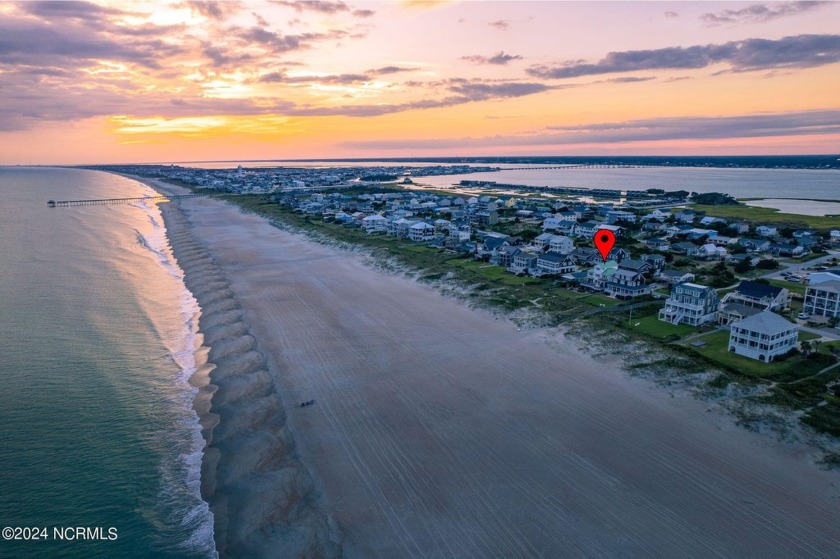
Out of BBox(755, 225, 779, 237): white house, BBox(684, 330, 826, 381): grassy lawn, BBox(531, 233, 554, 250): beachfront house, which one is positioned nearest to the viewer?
BBox(684, 330, 826, 381): grassy lawn

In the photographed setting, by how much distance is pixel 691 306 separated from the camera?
1226 inches

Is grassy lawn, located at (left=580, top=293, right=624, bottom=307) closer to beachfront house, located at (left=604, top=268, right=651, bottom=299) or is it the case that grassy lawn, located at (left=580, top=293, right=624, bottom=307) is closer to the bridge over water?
beachfront house, located at (left=604, top=268, right=651, bottom=299)

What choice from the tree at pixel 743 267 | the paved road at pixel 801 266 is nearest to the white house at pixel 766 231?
the paved road at pixel 801 266

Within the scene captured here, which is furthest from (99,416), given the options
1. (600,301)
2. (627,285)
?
(627,285)

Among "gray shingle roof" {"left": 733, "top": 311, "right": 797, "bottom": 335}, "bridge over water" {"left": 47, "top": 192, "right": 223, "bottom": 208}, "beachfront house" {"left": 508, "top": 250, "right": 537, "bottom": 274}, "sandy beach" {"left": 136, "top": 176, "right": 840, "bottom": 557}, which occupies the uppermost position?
"bridge over water" {"left": 47, "top": 192, "right": 223, "bottom": 208}

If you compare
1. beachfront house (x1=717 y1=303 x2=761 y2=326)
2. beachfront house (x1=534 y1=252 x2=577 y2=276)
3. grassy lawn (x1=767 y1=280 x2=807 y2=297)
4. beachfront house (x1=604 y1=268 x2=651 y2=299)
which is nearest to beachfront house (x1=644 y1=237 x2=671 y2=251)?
grassy lawn (x1=767 y1=280 x2=807 y2=297)

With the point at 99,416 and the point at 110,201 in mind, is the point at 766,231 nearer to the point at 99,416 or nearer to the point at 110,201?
the point at 99,416

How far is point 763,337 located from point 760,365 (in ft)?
4.99

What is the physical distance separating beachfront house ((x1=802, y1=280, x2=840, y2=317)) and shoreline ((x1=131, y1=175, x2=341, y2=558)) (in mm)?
34966

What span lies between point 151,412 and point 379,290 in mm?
20224

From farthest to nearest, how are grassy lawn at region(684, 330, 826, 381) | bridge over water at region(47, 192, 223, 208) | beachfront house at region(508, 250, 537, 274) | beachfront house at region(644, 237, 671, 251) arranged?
bridge over water at region(47, 192, 223, 208)
beachfront house at region(644, 237, 671, 251)
beachfront house at region(508, 250, 537, 274)
grassy lawn at region(684, 330, 826, 381)

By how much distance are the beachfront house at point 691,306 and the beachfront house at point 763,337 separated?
162 inches

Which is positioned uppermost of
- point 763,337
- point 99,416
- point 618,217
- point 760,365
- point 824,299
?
point 763,337

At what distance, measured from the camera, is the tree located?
45.6 meters
